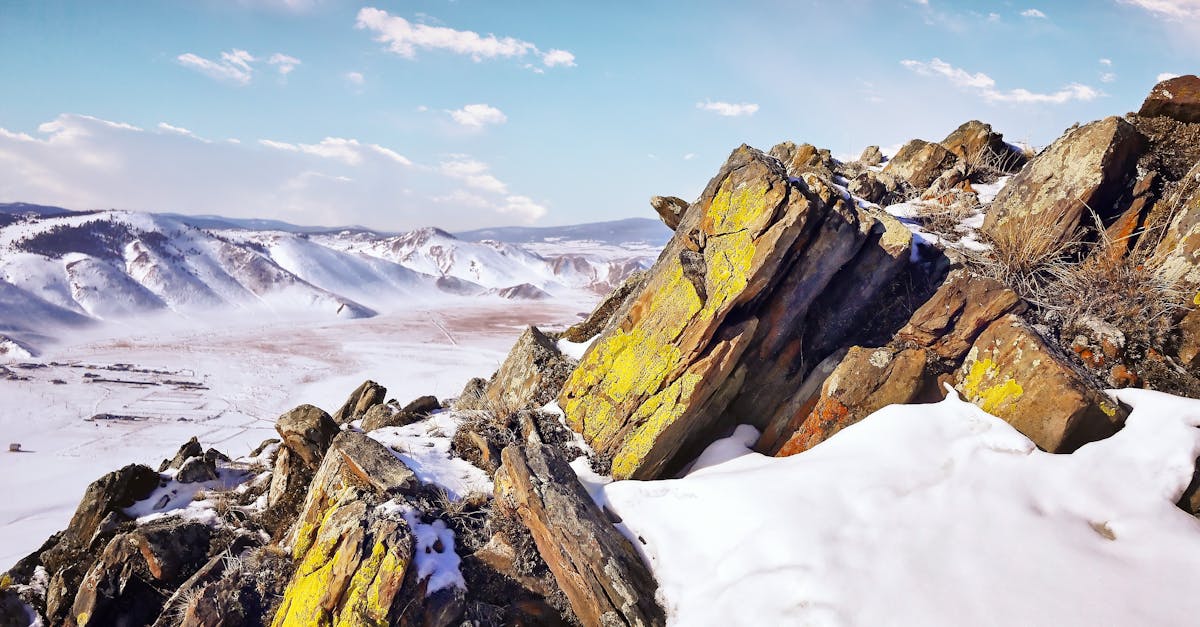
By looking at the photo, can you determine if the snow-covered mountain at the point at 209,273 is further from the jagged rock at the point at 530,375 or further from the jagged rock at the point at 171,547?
the jagged rock at the point at 530,375

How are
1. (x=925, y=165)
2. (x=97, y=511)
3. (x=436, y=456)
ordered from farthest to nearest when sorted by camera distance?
1. (x=925, y=165)
2. (x=97, y=511)
3. (x=436, y=456)

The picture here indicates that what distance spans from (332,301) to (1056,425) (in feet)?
191

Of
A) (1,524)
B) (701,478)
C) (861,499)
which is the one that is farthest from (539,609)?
(1,524)

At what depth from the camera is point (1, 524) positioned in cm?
1507

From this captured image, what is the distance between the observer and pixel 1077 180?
7406 mm

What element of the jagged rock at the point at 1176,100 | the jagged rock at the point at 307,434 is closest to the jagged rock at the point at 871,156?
the jagged rock at the point at 1176,100

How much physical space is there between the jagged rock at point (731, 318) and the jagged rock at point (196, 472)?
575cm

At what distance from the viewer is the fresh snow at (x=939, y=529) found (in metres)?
3.98

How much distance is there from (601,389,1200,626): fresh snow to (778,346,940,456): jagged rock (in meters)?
0.25

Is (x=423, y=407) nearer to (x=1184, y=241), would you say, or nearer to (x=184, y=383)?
(x=1184, y=241)

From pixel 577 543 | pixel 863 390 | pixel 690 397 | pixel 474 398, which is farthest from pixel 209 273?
pixel 863 390

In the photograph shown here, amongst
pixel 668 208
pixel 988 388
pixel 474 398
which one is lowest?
pixel 474 398

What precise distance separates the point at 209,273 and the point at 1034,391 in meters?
65.9

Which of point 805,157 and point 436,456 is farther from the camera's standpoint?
point 805,157
